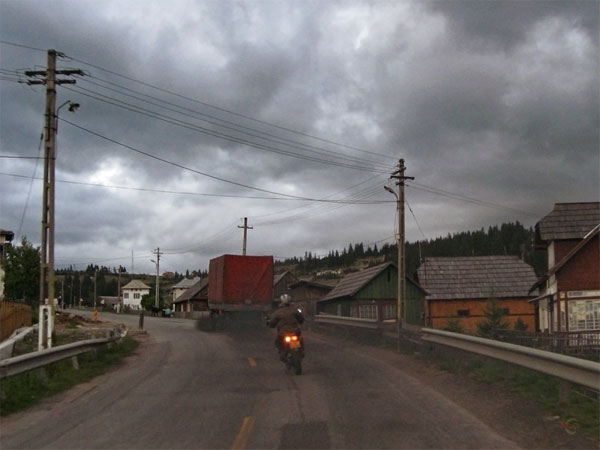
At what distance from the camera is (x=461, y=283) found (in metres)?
47.4

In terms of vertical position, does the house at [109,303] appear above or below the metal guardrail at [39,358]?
below

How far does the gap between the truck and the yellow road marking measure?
2052cm

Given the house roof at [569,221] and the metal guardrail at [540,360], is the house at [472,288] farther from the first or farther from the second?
the metal guardrail at [540,360]

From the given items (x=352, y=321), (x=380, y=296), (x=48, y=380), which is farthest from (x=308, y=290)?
(x=48, y=380)

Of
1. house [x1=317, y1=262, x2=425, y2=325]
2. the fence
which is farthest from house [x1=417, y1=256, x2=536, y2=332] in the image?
the fence

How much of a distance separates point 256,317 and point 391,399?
19.7 meters

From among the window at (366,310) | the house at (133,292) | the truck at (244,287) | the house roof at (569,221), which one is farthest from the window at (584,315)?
the house at (133,292)

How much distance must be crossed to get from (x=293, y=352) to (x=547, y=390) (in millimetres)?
5112

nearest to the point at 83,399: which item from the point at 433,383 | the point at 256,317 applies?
the point at 433,383

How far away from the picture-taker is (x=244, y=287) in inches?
1153

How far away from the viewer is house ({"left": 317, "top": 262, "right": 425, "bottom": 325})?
4756 centimetres

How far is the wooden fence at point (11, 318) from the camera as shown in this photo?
868 inches

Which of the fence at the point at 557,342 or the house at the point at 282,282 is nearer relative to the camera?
the fence at the point at 557,342

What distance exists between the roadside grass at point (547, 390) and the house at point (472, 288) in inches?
1291
